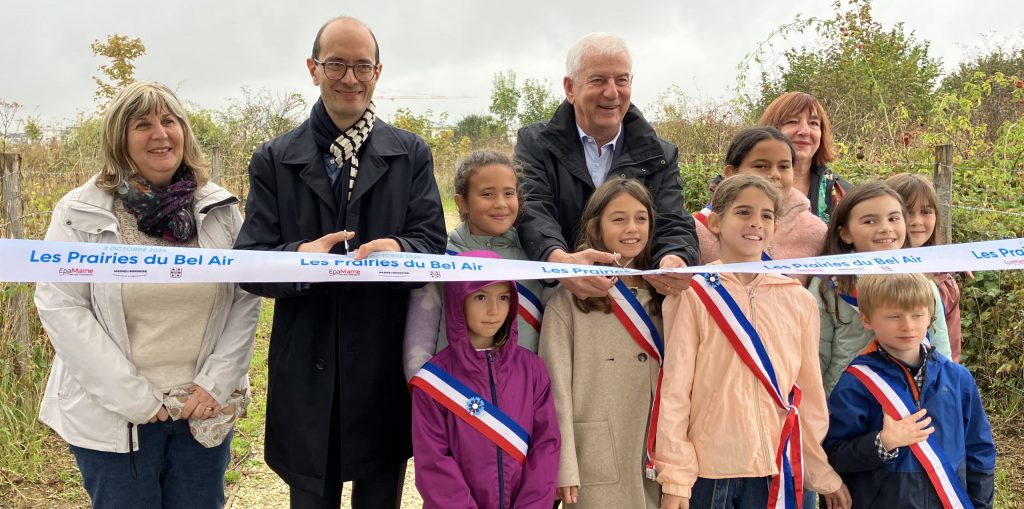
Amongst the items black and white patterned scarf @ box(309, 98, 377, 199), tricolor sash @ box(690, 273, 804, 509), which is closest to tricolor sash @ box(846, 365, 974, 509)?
tricolor sash @ box(690, 273, 804, 509)

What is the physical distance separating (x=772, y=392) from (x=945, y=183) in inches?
158

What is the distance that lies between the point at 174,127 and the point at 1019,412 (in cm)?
588

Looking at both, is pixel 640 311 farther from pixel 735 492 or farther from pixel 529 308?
pixel 735 492

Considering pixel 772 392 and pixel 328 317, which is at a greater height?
pixel 328 317

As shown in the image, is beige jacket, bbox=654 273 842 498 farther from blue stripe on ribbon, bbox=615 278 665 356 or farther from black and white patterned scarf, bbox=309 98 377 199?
black and white patterned scarf, bbox=309 98 377 199

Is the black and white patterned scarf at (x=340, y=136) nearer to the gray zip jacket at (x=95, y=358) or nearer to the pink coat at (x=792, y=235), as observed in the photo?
the gray zip jacket at (x=95, y=358)

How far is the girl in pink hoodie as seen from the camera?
11.2 feet

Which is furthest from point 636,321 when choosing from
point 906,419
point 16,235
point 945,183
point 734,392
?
point 16,235

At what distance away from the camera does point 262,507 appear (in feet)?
15.0

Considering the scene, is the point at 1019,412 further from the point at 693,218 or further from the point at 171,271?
the point at 171,271

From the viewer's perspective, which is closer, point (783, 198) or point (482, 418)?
point (482, 418)

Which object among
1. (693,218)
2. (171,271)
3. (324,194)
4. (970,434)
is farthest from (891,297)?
(171,271)

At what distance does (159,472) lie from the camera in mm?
2852

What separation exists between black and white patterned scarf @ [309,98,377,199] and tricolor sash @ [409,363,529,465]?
771 millimetres
